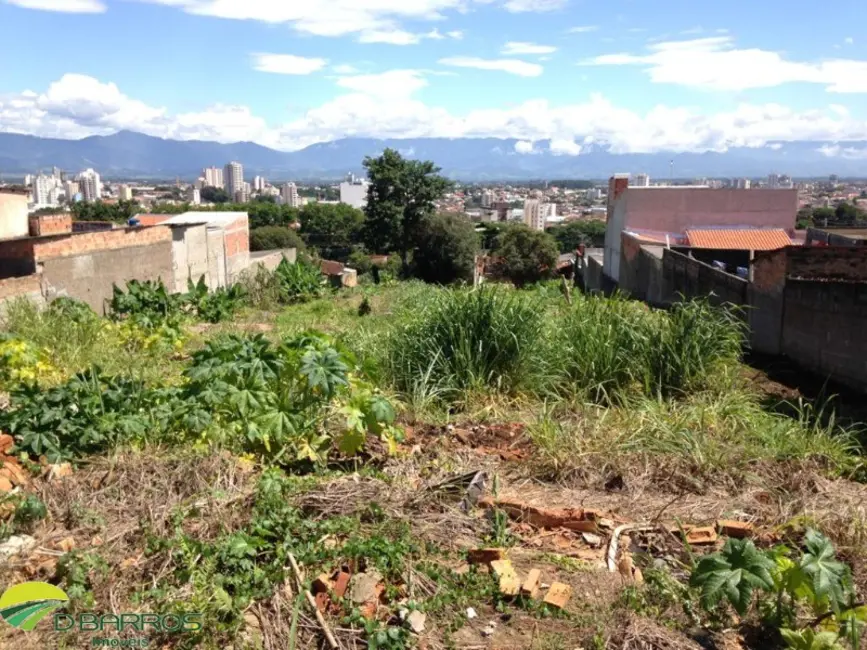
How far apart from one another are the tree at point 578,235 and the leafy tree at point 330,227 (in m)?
17.5

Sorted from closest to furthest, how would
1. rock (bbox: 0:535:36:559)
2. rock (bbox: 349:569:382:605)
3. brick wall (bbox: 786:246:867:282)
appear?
rock (bbox: 349:569:382:605) → rock (bbox: 0:535:36:559) → brick wall (bbox: 786:246:867:282)

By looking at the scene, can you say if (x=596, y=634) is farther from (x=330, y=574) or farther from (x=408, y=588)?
(x=330, y=574)

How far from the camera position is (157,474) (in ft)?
12.5

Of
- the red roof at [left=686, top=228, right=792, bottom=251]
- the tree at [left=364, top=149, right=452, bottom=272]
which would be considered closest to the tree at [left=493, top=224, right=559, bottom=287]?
the tree at [left=364, top=149, right=452, bottom=272]

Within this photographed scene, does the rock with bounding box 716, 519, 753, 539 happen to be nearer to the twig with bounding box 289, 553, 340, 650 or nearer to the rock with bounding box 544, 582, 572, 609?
the rock with bounding box 544, 582, 572, 609

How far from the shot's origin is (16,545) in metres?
3.26

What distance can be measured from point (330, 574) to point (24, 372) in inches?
180

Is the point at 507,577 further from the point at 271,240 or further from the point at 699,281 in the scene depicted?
the point at 271,240

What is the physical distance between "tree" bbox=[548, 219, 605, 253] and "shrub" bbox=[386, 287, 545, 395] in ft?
188

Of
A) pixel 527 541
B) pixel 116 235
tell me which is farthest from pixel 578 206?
pixel 527 541

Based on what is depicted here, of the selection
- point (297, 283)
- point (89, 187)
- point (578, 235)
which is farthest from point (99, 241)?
point (89, 187)

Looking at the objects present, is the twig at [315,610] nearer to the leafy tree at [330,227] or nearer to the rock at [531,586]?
the rock at [531,586]

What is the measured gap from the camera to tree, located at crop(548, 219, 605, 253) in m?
64.0

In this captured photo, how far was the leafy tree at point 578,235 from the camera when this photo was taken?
64062 millimetres
